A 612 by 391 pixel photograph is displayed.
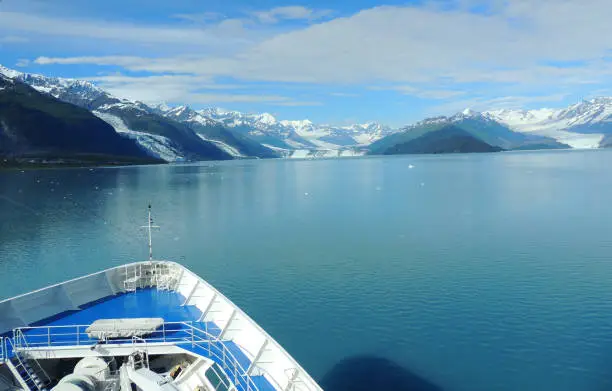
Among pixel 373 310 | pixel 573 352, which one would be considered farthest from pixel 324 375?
pixel 573 352

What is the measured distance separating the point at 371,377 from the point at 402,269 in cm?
2467

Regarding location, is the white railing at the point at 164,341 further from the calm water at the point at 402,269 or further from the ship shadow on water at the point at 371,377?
the calm water at the point at 402,269

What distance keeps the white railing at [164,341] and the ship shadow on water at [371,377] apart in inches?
329

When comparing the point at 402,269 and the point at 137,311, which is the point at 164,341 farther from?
the point at 402,269

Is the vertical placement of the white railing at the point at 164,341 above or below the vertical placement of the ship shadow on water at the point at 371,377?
above

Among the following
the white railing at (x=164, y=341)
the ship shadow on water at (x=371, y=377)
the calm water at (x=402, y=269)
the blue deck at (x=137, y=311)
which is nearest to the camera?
the white railing at (x=164, y=341)

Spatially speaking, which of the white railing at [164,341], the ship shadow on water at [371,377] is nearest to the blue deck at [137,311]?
the white railing at [164,341]

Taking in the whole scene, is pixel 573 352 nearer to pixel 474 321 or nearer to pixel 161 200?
pixel 474 321

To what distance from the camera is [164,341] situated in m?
26.3

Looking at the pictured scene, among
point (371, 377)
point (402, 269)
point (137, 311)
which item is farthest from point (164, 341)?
point (402, 269)

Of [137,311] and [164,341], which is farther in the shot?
[137,311]

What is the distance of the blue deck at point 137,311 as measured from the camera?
29.7 metres

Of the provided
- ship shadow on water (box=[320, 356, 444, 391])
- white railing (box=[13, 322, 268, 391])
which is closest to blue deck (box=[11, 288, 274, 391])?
white railing (box=[13, 322, 268, 391])

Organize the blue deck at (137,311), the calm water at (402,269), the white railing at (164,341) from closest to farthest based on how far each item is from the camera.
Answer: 1. the white railing at (164,341)
2. the blue deck at (137,311)
3. the calm water at (402,269)
